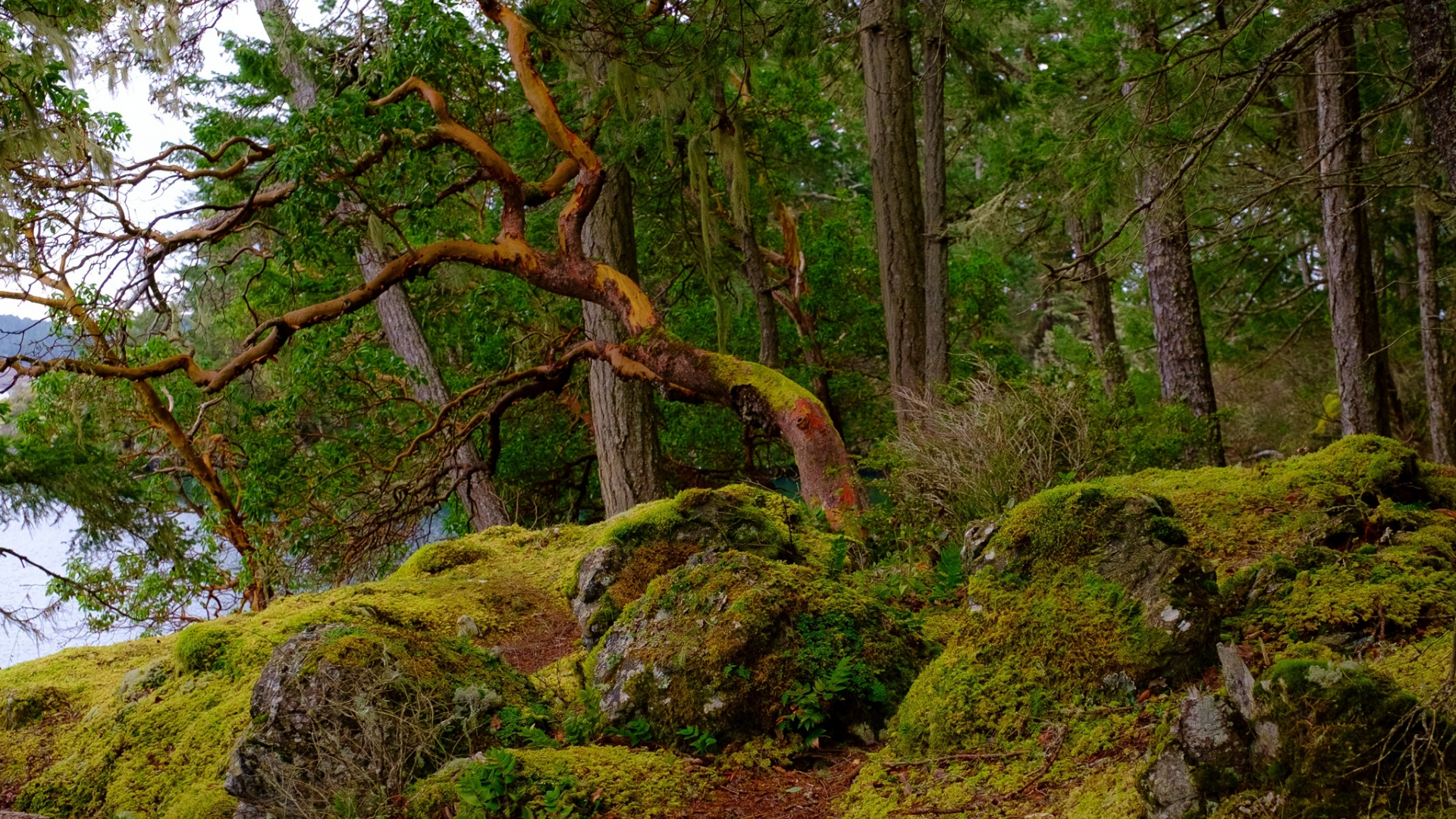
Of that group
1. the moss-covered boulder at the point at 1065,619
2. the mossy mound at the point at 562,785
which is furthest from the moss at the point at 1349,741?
the mossy mound at the point at 562,785

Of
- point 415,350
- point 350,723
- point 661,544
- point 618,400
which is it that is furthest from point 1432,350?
point 350,723

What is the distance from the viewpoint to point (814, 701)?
3.75 m

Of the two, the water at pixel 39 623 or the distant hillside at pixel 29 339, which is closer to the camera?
the distant hillside at pixel 29 339

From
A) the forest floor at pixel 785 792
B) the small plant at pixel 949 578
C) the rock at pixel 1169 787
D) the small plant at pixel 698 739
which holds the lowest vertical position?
the forest floor at pixel 785 792

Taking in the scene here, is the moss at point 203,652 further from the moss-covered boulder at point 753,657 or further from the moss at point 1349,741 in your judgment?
the moss at point 1349,741

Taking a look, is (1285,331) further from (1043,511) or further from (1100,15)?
(1043,511)

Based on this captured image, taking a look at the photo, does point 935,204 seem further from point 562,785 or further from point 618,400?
point 562,785

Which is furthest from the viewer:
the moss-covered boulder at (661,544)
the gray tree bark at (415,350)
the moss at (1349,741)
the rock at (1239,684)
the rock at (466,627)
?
the gray tree bark at (415,350)

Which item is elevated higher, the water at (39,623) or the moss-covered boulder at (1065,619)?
the water at (39,623)

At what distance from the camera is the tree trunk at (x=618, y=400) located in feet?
31.1

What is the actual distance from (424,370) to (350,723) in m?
A: 8.67

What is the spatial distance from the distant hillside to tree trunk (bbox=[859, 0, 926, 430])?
681cm

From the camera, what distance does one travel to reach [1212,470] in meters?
5.43

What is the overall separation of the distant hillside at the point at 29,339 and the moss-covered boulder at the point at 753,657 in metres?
5.77
